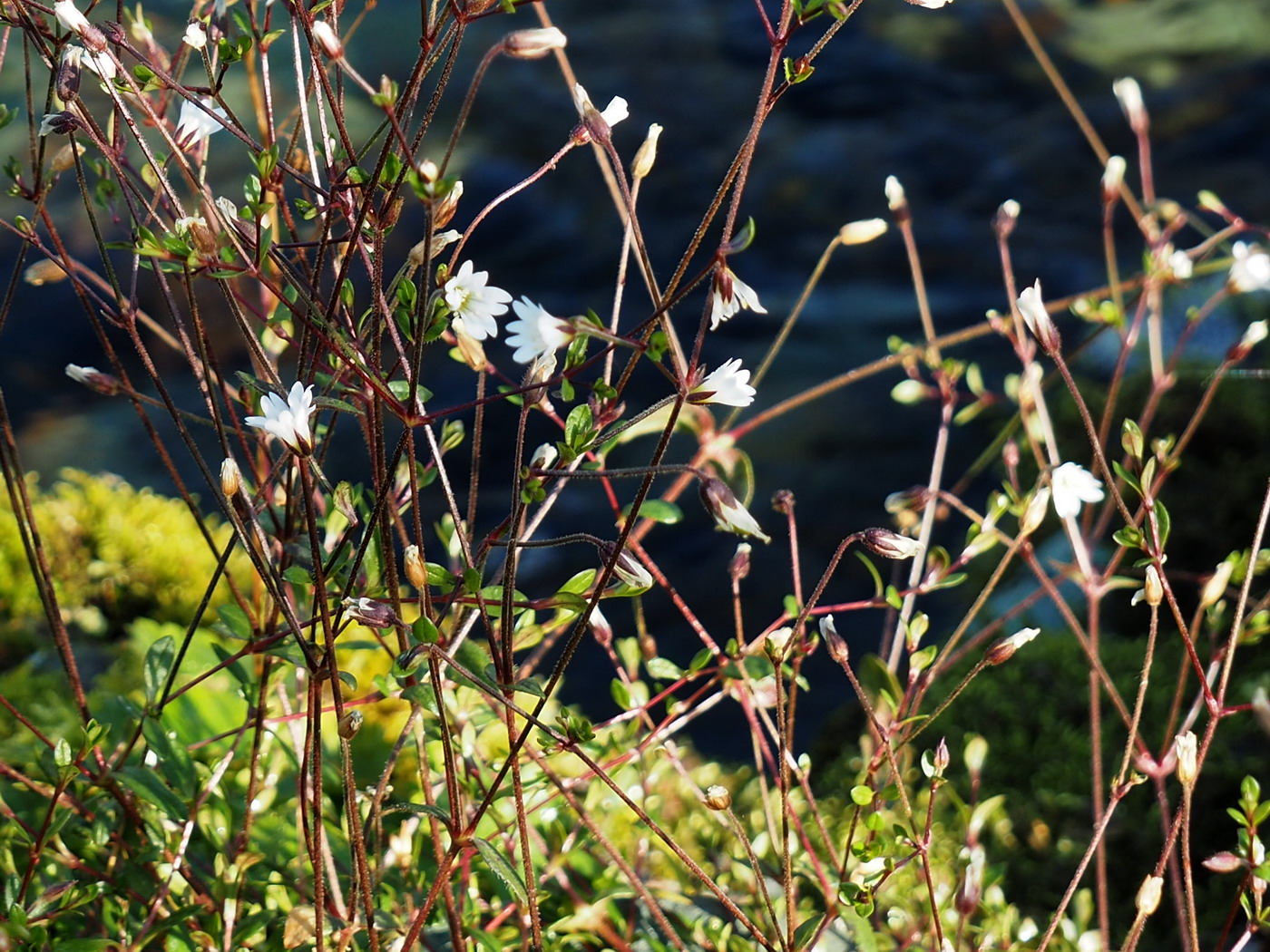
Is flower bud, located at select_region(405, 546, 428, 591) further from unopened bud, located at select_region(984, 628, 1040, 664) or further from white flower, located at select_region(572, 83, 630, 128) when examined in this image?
unopened bud, located at select_region(984, 628, 1040, 664)

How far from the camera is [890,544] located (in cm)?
63

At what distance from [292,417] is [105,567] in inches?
66.0

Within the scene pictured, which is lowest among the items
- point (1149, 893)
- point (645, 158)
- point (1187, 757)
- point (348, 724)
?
point (1149, 893)

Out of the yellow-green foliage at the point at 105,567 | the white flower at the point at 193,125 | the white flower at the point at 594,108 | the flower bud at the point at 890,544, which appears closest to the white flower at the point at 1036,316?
the flower bud at the point at 890,544

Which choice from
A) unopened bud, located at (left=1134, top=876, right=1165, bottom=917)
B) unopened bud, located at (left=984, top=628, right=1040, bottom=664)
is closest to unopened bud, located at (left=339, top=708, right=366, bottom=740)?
unopened bud, located at (left=984, top=628, right=1040, bottom=664)

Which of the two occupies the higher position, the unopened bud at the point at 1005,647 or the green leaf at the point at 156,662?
the unopened bud at the point at 1005,647

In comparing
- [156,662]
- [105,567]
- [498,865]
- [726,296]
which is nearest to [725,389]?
[726,296]

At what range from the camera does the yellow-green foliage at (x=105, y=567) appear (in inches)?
77.3

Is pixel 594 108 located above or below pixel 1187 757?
above

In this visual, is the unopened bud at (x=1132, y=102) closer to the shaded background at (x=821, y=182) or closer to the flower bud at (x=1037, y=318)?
the flower bud at (x=1037, y=318)

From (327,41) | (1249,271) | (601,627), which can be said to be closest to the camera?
(327,41)

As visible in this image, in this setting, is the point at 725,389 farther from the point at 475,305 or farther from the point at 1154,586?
the point at 1154,586

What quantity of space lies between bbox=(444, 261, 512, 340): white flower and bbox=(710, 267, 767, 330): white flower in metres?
0.11

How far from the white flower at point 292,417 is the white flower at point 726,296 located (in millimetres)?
203
